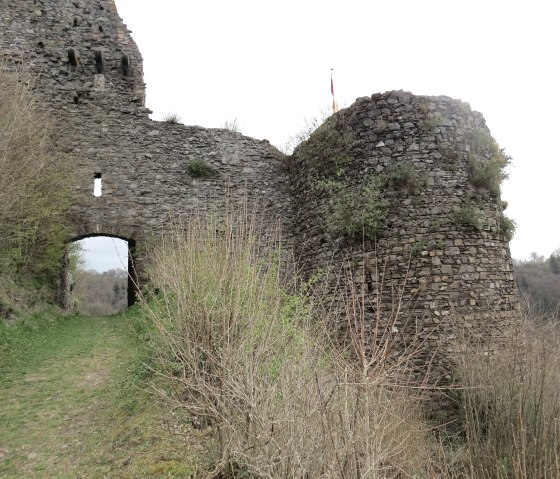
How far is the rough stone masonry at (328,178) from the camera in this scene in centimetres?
792

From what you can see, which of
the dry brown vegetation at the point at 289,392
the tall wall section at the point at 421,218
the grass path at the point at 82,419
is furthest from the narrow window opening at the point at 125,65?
the dry brown vegetation at the point at 289,392

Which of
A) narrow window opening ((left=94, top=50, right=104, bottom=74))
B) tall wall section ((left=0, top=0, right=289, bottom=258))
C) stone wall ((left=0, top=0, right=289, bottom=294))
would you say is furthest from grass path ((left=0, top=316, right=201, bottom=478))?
narrow window opening ((left=94, top=50, right=104, bottom=74))

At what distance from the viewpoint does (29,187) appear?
8.37 metres

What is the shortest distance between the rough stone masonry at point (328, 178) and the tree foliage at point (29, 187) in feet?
1.46

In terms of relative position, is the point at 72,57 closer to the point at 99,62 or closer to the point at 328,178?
the point at 99,62

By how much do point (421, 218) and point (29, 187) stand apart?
23.5ft

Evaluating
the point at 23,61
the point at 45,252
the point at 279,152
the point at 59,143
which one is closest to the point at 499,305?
the point at 279,152

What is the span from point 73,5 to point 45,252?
6351 mm

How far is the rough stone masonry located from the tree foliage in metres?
0.45

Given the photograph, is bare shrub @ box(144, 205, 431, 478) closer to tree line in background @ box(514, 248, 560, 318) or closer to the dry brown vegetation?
the dry brown vegetation

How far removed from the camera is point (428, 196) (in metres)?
8.21

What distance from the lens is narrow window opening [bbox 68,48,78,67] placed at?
423 inches

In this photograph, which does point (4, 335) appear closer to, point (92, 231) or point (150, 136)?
point (92, 231)

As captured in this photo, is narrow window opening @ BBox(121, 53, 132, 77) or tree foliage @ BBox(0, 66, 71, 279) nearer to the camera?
tree foliage @ BBox(0, 66, 71, 279)
